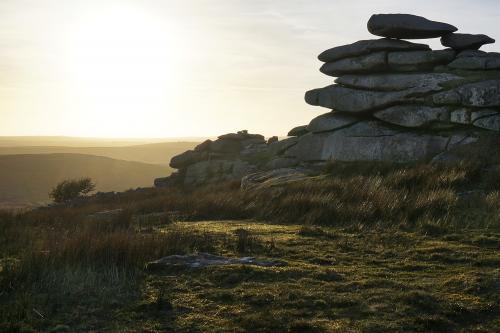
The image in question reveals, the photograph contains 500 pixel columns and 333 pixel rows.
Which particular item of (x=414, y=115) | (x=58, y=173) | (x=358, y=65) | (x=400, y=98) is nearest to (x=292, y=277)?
(x=414, y=115)

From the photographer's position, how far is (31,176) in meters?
81.6

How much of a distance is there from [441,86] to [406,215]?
1455 centimetres

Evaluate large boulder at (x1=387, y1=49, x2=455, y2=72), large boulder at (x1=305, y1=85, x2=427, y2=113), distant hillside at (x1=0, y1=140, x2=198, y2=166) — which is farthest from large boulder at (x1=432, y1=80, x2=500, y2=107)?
distant hillside at (x1=0, y1=140, x2=198, y2=166)

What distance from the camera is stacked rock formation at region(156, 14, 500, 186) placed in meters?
22.3

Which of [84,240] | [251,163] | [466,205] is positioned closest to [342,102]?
[251,163]

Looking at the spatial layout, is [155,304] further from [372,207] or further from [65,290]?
[372,207]

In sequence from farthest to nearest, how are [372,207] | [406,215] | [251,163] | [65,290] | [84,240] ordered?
[251,163] < [372,207] < [406,215] < [84,240] < [65,290]

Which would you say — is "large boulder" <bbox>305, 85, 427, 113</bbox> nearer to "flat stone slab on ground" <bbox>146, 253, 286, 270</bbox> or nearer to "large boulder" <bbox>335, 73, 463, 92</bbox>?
"large boulder" <bbox>335, 73, 463, 92</bbox>

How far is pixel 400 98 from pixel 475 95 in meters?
3.53

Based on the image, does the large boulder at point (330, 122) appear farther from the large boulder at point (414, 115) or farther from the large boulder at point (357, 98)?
the large boulder at point (414, 115)

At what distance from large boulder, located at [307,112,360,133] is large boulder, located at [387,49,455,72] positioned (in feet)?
12.0

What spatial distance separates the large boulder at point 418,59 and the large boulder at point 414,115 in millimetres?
2629

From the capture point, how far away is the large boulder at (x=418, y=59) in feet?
82.3

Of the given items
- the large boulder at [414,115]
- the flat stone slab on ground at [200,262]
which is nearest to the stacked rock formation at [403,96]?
the large boulder at [414,115]
